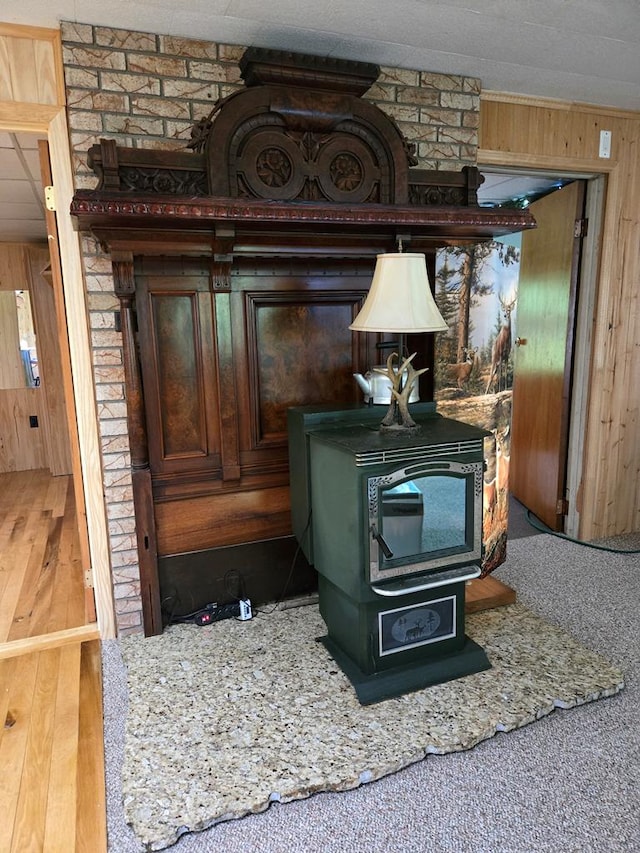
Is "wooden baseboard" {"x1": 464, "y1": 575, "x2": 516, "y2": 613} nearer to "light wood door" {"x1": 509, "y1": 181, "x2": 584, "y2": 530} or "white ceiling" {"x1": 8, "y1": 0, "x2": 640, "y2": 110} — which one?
"light wood door" {"x1": 509, "y1": 181, "x2": 584, "y2": 530}

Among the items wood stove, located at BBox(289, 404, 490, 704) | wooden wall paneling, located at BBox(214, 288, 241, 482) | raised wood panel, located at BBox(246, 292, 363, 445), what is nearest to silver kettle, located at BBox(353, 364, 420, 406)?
wood stove, located at BBox(289, 404, 490, 704)

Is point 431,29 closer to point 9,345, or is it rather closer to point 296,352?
point 296,352

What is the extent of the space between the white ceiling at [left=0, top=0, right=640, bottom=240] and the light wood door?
35.6 inches

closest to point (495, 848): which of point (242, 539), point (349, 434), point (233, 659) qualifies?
point (233, 659)

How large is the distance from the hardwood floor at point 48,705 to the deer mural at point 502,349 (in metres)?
2.28

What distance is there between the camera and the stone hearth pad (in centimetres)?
169

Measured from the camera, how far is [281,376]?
2549mm

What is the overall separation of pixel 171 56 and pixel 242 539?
2.06m

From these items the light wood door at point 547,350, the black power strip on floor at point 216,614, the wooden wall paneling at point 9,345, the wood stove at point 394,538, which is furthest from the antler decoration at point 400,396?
the wooden wall paneling at point 9,345

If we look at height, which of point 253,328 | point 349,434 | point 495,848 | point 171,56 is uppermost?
point 171,56

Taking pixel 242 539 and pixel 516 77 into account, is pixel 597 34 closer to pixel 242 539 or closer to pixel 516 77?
pixel 516 77

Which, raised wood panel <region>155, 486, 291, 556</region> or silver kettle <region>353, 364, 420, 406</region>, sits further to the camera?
A: raised wood panel <region>155, 486, 291, 556</region>

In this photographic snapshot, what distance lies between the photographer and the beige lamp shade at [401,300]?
1.98m

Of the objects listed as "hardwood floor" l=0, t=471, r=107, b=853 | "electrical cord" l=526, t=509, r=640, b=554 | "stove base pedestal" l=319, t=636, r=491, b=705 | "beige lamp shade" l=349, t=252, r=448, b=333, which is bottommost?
"hardwood floor" l=0, t=471, r=107, b=853
